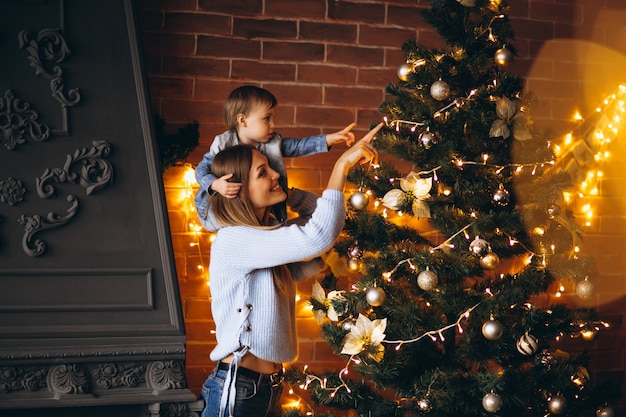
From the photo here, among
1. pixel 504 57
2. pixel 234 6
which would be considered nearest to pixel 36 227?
pixel 234 6

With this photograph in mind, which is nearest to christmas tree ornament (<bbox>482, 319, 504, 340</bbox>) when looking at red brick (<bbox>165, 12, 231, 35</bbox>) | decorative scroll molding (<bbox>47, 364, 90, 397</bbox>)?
decorative scroll molding (<bbox>47, 364, 90, 397</bbox>)

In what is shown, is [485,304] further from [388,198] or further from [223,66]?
[223,66]

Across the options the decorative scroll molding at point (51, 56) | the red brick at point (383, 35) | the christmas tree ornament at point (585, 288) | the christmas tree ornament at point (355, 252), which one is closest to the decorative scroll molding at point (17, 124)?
the decorative scroll molding at point (51, 56)

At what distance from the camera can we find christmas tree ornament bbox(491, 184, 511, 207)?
2.46m

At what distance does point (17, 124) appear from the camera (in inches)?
102

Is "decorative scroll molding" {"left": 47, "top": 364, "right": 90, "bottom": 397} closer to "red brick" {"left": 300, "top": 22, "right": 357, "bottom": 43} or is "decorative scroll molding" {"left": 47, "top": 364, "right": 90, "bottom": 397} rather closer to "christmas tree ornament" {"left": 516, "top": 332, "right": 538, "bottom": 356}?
"christmas tree ornament" {"left": 516, "top": 332, "right": 538, "bottom": 356}

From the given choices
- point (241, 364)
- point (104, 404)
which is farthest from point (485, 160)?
point (104, 404)

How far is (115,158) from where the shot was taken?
106 inches

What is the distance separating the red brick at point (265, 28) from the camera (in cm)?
329

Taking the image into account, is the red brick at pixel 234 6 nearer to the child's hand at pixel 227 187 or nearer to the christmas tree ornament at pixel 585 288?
the child's hand at pixel 227 187

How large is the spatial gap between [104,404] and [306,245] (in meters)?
0.92

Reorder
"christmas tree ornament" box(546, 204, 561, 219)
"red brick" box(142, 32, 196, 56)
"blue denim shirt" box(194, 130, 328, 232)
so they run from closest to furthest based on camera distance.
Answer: "christmas tree ornament" box(546, 204, 561, 219) < "blue denim shirt" box(194, 130, 328, 232) < "red brick" box(142, 32, 196, 56)

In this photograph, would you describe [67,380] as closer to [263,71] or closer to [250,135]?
[250,135]

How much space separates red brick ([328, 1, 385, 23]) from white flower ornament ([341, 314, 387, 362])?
5.04 feet
